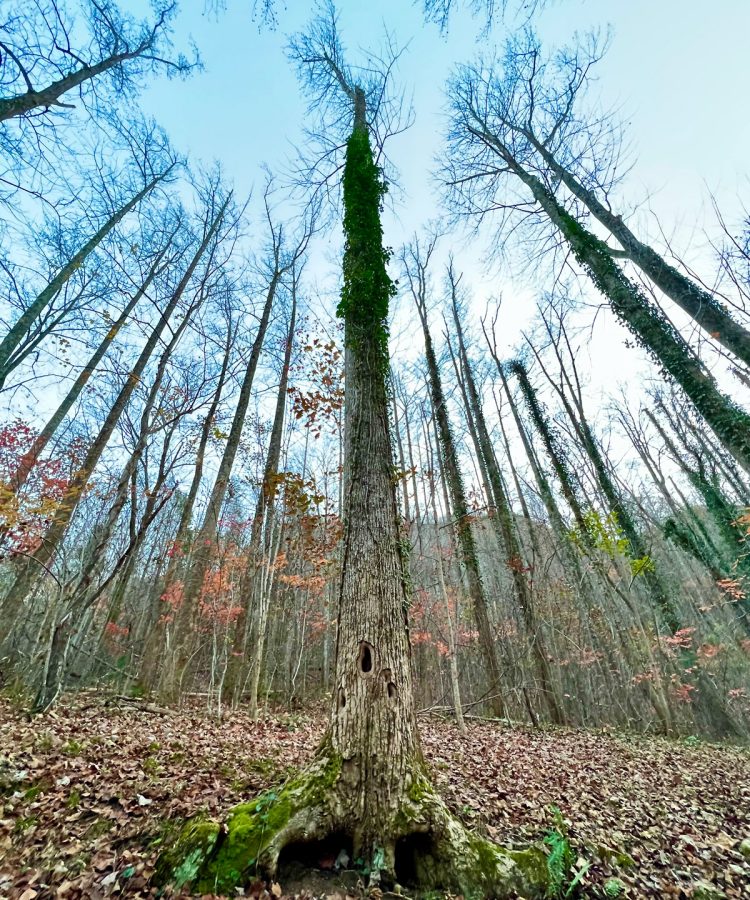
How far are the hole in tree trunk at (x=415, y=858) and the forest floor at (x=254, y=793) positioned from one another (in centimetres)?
11

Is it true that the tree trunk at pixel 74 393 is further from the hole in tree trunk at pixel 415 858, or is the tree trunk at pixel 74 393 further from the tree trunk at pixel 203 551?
the hole in tree trunk at pixel 415 858

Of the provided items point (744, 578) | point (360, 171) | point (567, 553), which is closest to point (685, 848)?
point (360, 171)

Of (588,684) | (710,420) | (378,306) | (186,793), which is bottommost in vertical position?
(186,793)

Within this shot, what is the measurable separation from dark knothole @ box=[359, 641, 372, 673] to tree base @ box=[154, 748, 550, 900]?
23.6 inches

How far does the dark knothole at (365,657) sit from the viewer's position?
9.36ft

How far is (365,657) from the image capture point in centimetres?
290

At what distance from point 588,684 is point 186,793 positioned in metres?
13.8

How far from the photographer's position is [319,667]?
15.5m

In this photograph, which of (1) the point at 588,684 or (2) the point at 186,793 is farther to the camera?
(1) the point at 588,684

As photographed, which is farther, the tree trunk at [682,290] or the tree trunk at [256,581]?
the tree trunk at [256,581]

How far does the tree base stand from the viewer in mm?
2193

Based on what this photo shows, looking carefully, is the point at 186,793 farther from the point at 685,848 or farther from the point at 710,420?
the point at 710,420

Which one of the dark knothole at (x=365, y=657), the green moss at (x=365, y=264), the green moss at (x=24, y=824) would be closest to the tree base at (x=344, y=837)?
the dark knothole at (x=365, y=657)

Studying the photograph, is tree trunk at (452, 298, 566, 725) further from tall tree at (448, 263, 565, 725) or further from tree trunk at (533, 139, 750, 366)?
tree trunk at (533, 139, 750, 366)
